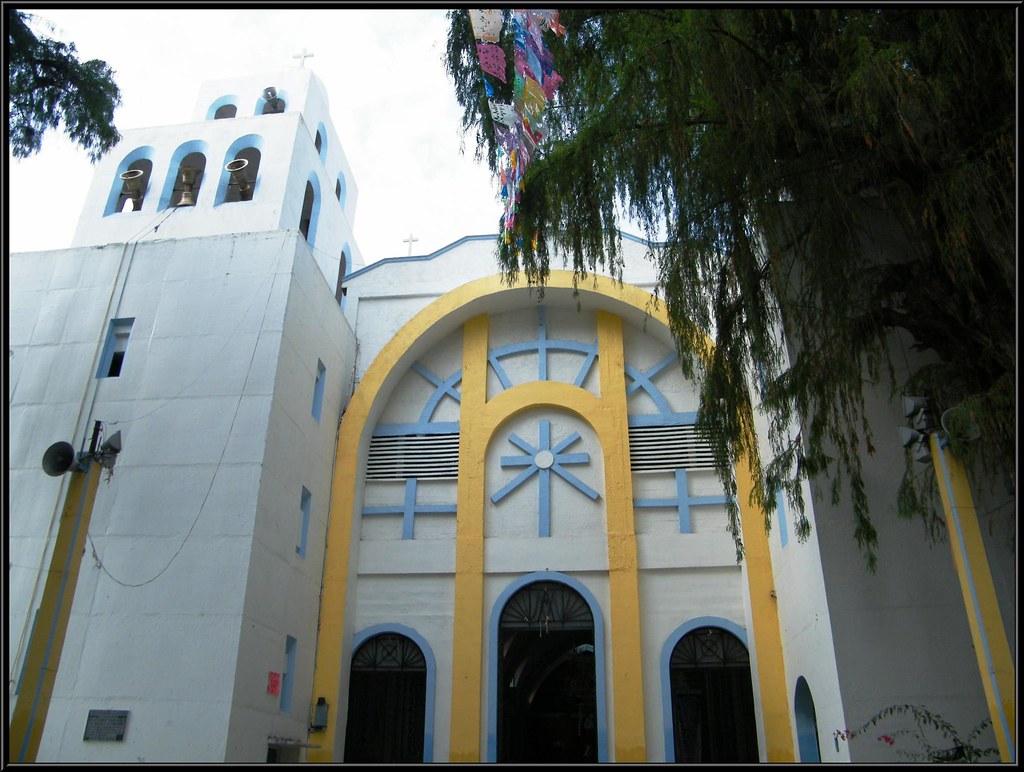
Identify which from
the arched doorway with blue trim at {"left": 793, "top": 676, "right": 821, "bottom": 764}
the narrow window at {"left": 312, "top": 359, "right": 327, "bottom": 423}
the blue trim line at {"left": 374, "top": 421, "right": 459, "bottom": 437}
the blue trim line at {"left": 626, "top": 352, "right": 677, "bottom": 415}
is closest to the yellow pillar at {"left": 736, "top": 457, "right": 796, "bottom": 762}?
the arched doorway with blue trim at {"left": 793, "top": 676, "right": 821, "bottom": 764}

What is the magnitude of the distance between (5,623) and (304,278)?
6446 millimetres

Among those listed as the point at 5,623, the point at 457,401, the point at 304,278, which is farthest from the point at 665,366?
the point at 5,623

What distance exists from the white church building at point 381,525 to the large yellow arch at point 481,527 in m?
0.04

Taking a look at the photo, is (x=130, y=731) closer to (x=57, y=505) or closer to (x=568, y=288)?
(x=57, y=505)

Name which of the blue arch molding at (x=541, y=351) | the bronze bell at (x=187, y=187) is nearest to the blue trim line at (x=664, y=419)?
the blue arch molding at (x=541, y=351)

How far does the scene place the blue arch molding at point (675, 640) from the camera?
10.1m

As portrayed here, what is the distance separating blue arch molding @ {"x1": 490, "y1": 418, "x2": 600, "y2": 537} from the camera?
37.7 ft

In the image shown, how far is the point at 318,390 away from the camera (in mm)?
11211

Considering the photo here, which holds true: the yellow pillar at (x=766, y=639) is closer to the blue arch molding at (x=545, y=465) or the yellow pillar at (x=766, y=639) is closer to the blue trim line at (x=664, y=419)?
the blue trim line at (x=664, y=419)

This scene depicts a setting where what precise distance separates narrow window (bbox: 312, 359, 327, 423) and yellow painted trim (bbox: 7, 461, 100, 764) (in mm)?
3596

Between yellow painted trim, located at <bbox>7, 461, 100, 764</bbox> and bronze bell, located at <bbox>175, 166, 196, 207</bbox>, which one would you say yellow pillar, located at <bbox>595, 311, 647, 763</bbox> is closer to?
yellow painted trim, located at <bbox>7, 461, 100, 764</bbox>

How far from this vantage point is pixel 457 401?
1248 centimetres

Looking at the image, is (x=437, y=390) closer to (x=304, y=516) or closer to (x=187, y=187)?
(x=304, y=516)

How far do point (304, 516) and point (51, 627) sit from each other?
384 centimetres
